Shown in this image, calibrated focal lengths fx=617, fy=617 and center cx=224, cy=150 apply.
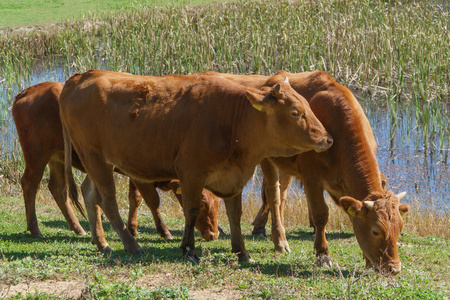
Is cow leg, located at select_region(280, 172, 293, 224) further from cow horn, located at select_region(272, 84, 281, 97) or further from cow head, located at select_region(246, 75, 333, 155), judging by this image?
cow horn, located at select_region(272, 84, 281, 97)

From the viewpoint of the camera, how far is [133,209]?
1004 cm

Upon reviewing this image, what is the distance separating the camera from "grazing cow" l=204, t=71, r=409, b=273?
22.4 ft

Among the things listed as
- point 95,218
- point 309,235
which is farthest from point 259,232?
point 95,218

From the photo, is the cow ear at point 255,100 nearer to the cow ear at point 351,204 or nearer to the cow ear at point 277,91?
the cow ear at point 277,91

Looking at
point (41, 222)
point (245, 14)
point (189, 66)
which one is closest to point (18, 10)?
point (245, 14)

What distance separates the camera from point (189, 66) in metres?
16.8

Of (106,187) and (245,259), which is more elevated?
(106,187)

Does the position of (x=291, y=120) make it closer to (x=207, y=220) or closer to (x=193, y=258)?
(x=193, y=258)

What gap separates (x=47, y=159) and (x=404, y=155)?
9362 millimetres

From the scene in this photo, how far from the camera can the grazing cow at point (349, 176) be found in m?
6.82

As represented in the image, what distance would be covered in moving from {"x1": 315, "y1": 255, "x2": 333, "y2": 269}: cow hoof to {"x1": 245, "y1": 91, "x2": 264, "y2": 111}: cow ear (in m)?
2.00

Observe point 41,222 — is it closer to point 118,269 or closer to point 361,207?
point 118,269

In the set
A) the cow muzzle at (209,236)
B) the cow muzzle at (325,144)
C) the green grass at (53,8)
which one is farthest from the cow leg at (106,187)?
the green grass at (53,8)

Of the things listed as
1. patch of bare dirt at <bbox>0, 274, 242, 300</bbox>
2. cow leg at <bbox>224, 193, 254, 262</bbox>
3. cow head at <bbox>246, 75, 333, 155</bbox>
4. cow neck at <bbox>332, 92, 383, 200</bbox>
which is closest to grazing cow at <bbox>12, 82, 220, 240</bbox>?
cow leg at <bbox>224, 193, 254, 262</bbox>
